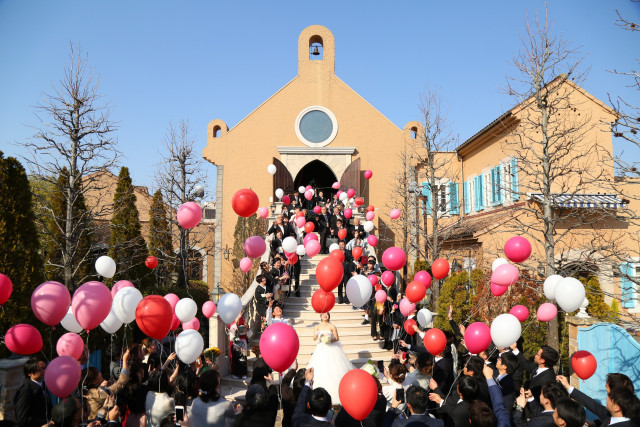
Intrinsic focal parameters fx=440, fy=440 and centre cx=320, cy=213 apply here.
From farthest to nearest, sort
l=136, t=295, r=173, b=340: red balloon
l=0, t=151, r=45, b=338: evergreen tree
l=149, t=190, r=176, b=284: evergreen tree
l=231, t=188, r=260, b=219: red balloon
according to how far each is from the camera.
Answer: l=149, t=190, r=176, b=284: evergreen tree, l=0, t=151, r=45, b=338: evergreen tree, l=231, t=188, r=260, b=219: red balloon, l=136, t=295, r=173, b=340: red balloon

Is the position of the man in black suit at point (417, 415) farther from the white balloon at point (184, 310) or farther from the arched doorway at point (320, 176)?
the arched doorway at point (320, 176)

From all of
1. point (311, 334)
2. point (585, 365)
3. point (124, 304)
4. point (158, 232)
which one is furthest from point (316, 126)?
point (585, 365)

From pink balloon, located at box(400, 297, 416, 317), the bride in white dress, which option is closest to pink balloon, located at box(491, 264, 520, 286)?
pink balloon, located at box(400, 297, 416, 317)

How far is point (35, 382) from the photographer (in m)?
5.18

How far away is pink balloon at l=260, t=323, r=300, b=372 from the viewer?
196 inches

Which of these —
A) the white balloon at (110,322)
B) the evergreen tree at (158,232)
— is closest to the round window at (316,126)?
the evergreen tree at (158,232)

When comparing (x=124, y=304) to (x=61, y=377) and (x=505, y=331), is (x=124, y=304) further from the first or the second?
(x=505, y=331)

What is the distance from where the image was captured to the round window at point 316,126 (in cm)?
2173

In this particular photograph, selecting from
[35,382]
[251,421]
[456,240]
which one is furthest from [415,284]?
[456,240]

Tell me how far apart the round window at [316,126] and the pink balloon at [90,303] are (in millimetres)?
16641

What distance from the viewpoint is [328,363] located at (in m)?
8.29

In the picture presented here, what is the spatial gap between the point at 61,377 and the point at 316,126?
59.8ft

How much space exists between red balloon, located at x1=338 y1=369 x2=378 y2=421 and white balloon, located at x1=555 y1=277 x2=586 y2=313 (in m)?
3.78

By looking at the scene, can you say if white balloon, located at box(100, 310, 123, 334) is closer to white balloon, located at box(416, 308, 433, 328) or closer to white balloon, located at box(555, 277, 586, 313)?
white balloon, located at box(416, 308, 433, 328)
